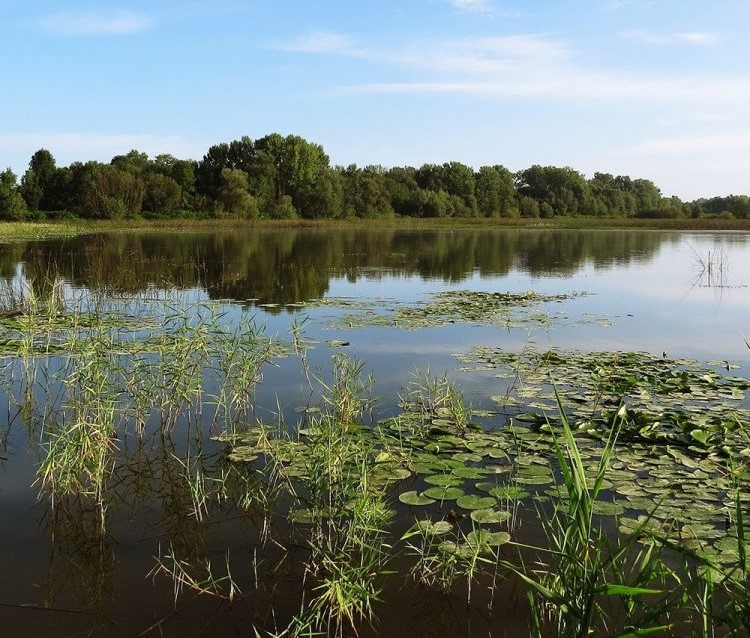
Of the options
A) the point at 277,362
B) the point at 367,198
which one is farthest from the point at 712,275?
the point at 367,198

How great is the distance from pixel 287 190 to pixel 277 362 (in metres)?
66.1

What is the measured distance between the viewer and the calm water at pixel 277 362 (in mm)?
3262

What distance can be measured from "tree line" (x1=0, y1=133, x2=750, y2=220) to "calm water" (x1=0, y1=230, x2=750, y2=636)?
3505cm

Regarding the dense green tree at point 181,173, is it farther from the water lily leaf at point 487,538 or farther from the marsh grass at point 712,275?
the water lily leaf at point 487,538

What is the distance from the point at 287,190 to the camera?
72188 mm

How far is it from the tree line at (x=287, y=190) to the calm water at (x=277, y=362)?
3505 centimetres

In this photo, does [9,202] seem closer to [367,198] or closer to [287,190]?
[287,190]

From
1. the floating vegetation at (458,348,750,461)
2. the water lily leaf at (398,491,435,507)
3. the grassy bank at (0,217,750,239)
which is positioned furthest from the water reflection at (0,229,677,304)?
the grassy bank at (0,217,750,239)

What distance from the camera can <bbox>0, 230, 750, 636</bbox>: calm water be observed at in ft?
10.7

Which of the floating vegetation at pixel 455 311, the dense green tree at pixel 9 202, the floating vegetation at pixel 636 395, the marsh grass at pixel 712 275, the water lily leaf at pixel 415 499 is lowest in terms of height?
the water lily leaf at pixel 415 499

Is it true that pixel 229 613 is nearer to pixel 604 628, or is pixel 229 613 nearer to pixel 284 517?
pixel 284 517

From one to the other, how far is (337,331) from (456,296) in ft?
16.8

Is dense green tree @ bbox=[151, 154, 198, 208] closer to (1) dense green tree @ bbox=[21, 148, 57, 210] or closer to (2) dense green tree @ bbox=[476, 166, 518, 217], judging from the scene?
(1) dense green tree @ bbox=[21, 148, 57, 210]

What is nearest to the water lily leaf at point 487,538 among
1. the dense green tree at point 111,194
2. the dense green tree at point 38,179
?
the dense green tree at point 111,194
